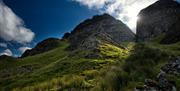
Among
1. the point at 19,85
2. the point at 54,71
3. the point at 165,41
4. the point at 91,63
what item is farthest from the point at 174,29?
the point at 19,85

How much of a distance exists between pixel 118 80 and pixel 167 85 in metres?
24.5

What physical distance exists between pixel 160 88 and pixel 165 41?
15634cm

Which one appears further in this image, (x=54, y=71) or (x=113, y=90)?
(x=54, y=71)

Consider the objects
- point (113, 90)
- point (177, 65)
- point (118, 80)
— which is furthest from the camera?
point (118, 80)

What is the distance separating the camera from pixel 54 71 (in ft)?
595

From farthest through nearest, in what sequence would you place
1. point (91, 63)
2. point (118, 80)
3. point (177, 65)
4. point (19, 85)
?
point (91, 63) → point (19, 85) → point (118, 80) → point (177, 65)

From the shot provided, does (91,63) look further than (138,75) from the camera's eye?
Yes

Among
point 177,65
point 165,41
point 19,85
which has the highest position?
point 165,41

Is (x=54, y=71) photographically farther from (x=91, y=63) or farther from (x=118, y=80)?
(x=118, y=80)

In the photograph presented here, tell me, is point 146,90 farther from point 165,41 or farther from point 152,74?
point 165,41

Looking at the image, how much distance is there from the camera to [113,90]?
61.2 meters

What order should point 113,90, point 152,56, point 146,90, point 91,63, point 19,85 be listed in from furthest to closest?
point 91,63 < point 19,85 < point 152,56 < point 113,90 < point 146,90

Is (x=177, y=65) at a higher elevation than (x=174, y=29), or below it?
below

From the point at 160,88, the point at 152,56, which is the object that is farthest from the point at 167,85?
the point at 152,56
